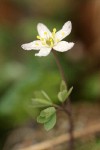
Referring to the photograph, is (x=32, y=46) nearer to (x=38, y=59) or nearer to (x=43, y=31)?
(x=43, y=31)

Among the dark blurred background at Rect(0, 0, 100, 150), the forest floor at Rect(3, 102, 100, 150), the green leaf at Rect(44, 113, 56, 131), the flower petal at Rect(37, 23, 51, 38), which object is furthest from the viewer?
the dark blurred background at Rect(0, 0, 100, 150)

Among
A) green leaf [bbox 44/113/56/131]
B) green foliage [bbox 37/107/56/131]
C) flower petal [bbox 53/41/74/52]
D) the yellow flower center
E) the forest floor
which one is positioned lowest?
the forest floor

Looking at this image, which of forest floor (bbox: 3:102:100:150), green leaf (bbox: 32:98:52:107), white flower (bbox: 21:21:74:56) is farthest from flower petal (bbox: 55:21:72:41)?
forest floor (bbox: 3:102:100:150)

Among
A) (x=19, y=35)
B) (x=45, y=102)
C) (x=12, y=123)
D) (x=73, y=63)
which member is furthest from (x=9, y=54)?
(x=45, y=102)

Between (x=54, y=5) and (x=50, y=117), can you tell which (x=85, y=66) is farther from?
(x=50, y=117)

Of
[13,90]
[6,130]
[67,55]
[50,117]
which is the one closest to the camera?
[50,117]

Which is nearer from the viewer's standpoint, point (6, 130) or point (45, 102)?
point (45, 102)

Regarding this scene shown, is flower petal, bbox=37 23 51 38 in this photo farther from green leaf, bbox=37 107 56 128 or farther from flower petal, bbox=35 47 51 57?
green leaf, bbox=37 107 56 128

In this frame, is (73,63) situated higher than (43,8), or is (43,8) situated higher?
(43,8)

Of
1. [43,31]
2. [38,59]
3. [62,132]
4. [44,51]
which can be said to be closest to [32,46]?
[44,51]
